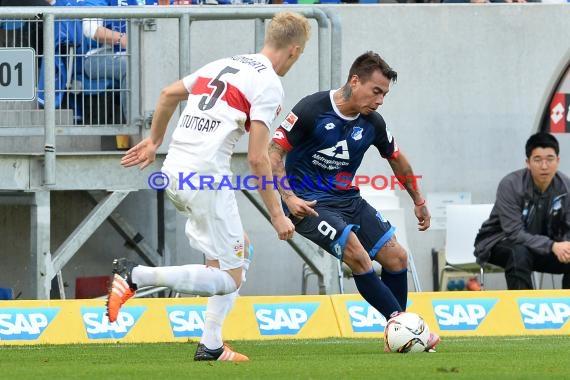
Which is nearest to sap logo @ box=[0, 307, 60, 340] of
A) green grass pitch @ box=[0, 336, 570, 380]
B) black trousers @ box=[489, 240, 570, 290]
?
green grass pitch @ box=[0, 336, 570, 380]

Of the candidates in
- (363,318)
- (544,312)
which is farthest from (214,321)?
(544,312)

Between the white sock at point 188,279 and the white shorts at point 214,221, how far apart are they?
9cm

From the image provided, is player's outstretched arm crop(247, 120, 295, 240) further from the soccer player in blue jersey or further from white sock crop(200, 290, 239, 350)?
the soccer player in blue jersey

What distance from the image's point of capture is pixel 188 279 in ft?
27.0

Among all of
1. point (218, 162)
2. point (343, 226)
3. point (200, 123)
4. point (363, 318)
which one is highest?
point (200, 123)

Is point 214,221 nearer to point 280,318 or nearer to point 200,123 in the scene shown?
point 200,123

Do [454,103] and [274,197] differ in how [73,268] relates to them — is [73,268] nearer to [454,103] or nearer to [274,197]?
[454,103]

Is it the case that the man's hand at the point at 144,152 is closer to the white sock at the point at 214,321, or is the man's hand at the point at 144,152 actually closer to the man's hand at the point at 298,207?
the white sock at the point at 214,321

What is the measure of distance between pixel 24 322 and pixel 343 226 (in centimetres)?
322

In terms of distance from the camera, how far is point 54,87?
1219 cm

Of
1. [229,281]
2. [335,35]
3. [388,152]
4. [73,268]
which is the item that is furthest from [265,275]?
[229,281]

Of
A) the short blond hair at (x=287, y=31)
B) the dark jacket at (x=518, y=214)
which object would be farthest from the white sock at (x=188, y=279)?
the dark jacket at (x=518, y=214)

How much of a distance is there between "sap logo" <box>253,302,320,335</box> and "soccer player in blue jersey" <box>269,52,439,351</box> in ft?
6.73

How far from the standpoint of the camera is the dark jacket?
13148 millimetres
